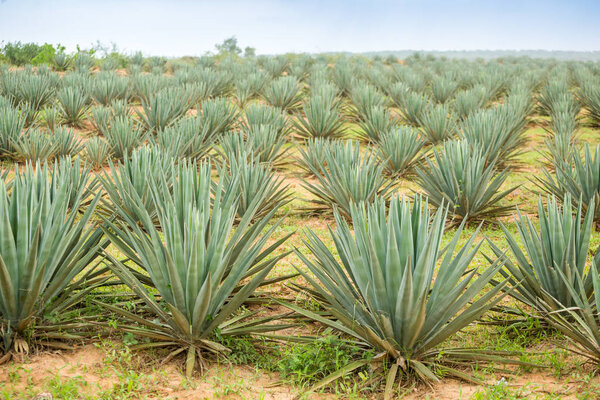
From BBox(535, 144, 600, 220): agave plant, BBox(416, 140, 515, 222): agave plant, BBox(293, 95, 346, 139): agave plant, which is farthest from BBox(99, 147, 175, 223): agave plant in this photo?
BBox(293, 95, 346, 139): agave plant

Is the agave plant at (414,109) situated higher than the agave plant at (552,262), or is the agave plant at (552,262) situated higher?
the agave plant at (414,109)

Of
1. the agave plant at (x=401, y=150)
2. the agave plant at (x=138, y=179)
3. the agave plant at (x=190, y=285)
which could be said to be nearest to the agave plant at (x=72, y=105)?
the agave plant at (x=138, y=179)

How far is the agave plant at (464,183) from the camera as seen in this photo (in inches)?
225

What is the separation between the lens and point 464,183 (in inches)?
226

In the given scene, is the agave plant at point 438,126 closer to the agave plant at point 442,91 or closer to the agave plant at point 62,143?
the agave plant at point 442,91

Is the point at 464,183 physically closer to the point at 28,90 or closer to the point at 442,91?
the point at 442,91

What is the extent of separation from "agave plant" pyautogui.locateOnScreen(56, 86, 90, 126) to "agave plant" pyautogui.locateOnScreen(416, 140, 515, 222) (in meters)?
7.01

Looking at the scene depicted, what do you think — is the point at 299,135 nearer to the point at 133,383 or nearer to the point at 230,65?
the point at 133,383

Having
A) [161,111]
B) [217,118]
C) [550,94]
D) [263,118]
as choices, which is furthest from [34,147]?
[550,94]

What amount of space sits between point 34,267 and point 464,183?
14.3 feet

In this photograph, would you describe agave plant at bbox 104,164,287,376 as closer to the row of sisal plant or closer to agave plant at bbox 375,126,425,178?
the row of sisal plant

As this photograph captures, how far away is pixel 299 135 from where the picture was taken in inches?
418

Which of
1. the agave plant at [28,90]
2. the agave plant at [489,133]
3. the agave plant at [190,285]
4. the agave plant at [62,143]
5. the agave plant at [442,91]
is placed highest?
the agave plant at [442,91]

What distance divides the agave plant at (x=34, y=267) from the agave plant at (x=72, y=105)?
729 centimetres
